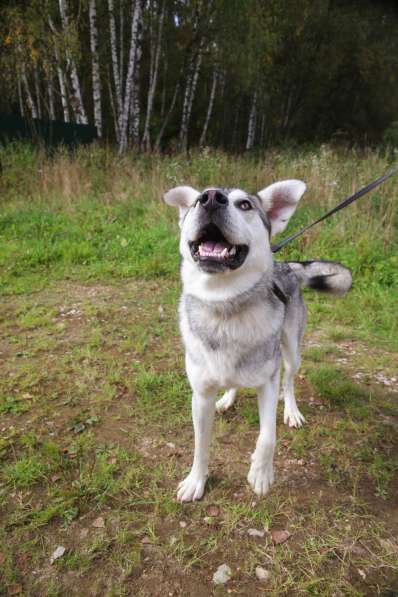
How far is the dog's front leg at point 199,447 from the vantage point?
202cm

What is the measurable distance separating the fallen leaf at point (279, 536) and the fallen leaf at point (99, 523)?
2.90 feet

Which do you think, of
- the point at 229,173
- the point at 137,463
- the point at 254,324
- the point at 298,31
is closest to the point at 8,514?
the point at 137,463

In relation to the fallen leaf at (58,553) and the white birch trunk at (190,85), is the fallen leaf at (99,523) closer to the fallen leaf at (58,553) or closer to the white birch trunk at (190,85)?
the fallen leaf at (58,553)

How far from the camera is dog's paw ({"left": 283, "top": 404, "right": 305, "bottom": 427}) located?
8.90 feet

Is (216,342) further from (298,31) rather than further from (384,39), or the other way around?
(384,39)

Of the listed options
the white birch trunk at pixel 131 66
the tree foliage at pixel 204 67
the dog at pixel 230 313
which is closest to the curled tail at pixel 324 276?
the dog at pixel 230 313

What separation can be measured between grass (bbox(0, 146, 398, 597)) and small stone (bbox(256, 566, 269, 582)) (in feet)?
0.07

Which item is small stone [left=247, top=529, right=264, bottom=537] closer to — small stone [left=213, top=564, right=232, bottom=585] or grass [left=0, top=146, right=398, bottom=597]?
grass [left=0, top=146, right=398, bottom=597]

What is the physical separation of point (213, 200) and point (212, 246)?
233 millimetres

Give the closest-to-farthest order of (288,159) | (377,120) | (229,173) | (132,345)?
(132,345), (229,173), (288,159), (377,120)

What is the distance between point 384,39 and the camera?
63.1ft

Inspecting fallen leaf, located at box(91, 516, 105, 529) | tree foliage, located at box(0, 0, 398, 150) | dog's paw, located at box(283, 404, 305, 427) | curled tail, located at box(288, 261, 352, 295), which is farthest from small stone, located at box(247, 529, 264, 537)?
tree foliage, located at box(0, 0, 398, 150)

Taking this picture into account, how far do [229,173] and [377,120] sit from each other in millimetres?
22232

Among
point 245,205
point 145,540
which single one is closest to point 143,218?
point 245,205
